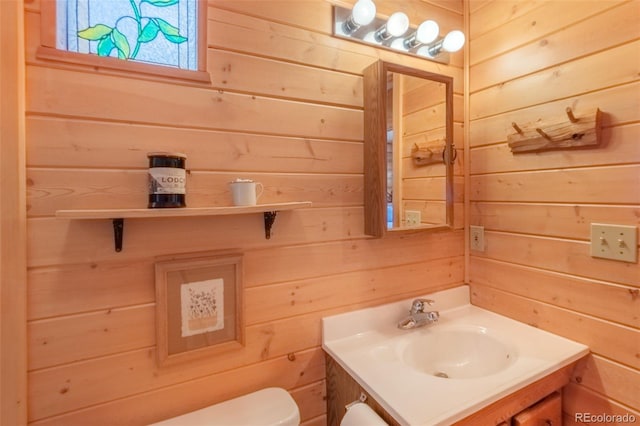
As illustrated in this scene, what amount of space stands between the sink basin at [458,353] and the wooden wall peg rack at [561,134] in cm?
73

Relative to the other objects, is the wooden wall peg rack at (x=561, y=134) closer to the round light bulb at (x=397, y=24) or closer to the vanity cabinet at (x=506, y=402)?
the round light bulb at (x=397, y=24)

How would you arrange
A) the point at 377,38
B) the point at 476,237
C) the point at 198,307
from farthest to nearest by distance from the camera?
the point at 476,237, the point at 377,38, the point at 198,307

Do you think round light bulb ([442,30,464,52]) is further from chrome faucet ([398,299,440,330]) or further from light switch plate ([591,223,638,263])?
chrome faucet ([398,299,440,330])

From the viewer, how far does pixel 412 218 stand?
126cm

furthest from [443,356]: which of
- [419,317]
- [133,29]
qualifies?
[133,29]

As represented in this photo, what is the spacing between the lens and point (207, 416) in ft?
3.00

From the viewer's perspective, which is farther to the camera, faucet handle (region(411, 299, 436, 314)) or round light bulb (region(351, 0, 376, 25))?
faucet handle (region(411, 299, 436, 314))

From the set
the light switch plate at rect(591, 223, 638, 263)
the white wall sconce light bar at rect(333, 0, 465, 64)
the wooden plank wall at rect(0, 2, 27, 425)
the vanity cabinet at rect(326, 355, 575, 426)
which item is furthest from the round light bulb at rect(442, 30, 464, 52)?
the wooden plank wall at rect(0, 2, 27, 425)

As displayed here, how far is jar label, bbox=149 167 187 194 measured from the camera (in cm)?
81

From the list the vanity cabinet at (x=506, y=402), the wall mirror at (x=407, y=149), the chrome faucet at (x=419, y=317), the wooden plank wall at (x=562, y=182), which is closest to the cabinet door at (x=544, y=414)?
the vanity cabinet at (x=506, y=402)

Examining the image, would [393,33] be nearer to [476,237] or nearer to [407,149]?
[407,149]

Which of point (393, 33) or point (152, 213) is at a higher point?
point (393, 33)

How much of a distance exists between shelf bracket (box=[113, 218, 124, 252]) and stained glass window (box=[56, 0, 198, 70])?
1.48ft

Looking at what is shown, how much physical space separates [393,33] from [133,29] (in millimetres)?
869
